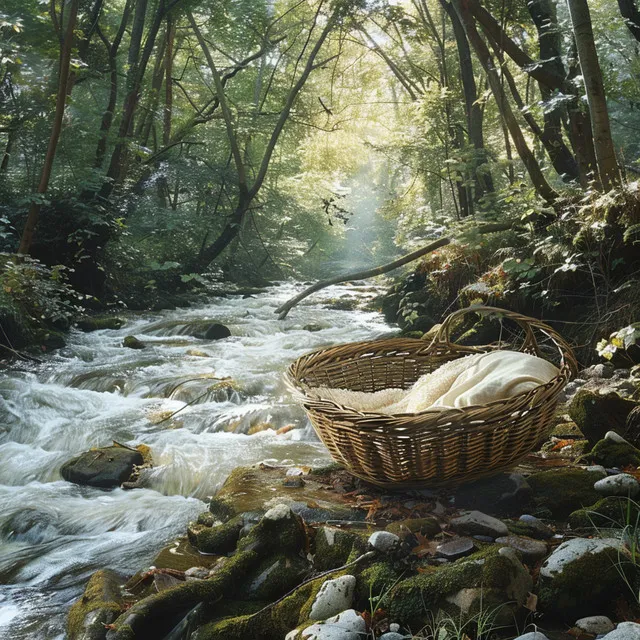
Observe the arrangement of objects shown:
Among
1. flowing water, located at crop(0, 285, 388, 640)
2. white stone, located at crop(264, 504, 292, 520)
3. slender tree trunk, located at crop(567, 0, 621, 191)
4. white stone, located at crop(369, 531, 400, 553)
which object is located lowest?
flowing water, located at crop(0, 285, 388, 640)

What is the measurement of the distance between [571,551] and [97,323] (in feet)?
29.5

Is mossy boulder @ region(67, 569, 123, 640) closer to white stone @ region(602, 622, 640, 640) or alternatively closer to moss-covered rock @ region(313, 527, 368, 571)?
moss-covered rock @ region(313, 527, 368, 571)

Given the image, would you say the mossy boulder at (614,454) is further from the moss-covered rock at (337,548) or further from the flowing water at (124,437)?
the flowing water at (124,437)

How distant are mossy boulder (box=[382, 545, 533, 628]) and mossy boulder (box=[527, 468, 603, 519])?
65cm

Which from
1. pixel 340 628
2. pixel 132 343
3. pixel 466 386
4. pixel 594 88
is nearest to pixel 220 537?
pixel 340 628

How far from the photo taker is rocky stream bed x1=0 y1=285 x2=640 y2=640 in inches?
77.0

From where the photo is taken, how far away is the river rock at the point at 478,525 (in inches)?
91.5

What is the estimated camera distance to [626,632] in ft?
5.43

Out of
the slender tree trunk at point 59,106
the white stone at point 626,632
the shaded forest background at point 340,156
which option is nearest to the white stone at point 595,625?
the white stone at point 626,632

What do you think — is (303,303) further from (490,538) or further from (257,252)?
(490,538)

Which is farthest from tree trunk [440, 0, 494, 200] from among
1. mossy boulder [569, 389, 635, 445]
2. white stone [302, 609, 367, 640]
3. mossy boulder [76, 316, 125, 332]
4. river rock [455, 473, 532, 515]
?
white stone [302, 609, 367, 640]

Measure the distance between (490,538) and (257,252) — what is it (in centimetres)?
1945

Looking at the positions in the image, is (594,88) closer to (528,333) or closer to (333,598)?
(528,333)

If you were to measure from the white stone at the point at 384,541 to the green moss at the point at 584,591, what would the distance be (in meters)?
0.53
